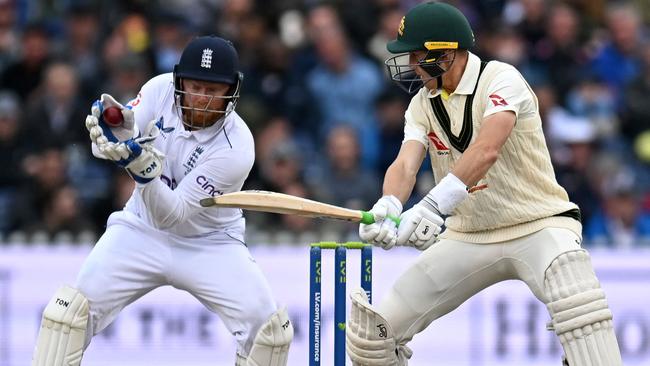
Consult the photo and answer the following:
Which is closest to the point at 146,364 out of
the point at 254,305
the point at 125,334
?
the point at 125,334

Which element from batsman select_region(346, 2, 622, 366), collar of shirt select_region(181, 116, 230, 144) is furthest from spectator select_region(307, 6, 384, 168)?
collar of shirt select_region(181, 116, 230, 144)

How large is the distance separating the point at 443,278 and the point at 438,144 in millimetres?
575

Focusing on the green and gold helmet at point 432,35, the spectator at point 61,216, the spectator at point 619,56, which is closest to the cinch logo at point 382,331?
the green and gold helmet at point 432,35

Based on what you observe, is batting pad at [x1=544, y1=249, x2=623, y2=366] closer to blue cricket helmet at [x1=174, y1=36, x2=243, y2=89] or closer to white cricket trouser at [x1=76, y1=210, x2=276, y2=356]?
white cricket trouser at [x1=76, y1=210, x2=276, y2=356]

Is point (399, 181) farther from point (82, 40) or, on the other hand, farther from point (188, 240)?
point (82, 40)

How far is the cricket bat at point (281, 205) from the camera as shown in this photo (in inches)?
212

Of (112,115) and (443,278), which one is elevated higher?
(112,115)

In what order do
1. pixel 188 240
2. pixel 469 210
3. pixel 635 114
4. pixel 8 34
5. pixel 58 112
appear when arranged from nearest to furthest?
pixel 469 210
pixel 188 240
pixel 58 112
pixel 635 114
pixel 8 34

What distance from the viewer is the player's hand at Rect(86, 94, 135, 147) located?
207 inches

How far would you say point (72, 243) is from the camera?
8.49 metres

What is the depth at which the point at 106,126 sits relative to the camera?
17.4ft

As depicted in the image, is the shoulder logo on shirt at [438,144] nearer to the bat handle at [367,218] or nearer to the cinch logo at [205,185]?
the bat handle at [367,218]

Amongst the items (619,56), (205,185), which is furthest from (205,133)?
(619,56)

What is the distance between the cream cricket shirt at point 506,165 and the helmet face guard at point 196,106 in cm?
84
